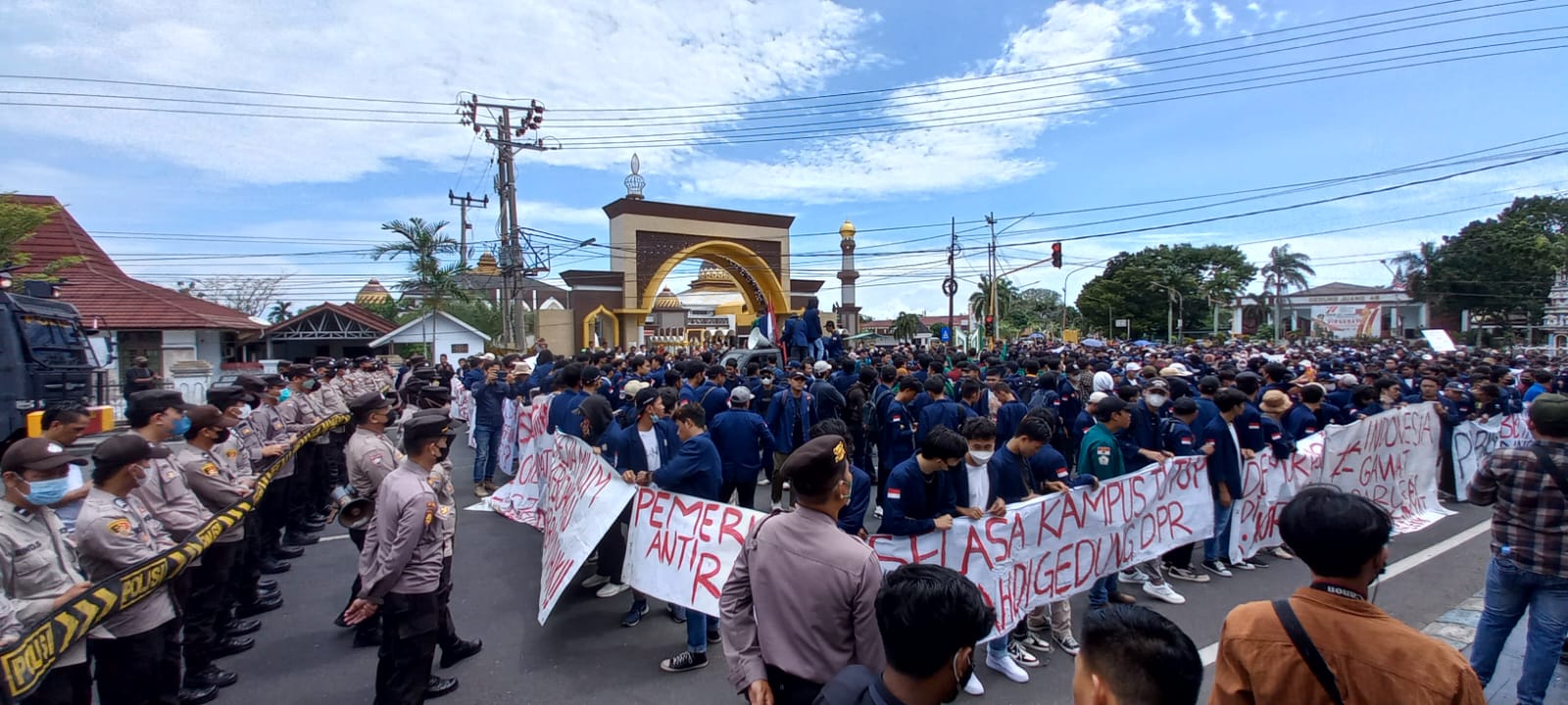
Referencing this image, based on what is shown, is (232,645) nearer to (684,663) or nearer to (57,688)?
(57,688)

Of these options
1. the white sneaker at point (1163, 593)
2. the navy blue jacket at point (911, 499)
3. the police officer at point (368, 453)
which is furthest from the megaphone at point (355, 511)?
the white sneaker at point (1163, 593)

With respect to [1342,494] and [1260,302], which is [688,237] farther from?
[1260,302]

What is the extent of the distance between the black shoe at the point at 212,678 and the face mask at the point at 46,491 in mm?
1788

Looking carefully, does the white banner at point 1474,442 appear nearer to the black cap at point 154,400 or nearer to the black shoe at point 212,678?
the black shoe at point 212,678

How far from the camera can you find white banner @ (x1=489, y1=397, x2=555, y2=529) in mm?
7883

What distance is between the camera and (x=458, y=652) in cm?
460

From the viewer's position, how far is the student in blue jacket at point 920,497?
159 inches

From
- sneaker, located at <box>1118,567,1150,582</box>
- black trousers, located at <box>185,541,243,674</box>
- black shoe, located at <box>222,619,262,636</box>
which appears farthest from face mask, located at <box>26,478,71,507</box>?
sneaker, located at <box>1118,567,1150,582</box>

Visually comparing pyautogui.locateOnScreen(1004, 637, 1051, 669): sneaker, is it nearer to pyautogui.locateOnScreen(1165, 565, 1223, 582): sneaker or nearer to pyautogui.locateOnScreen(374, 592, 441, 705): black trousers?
pyautogui.locateOnScreen(1165, 565, 1223, 582): sneaker

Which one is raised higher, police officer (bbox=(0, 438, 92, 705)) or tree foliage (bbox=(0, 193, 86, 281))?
tree foliage (bbox=(0, 193, 86, 281))

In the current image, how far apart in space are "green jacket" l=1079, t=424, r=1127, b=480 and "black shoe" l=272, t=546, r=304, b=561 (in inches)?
295

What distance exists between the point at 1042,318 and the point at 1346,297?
99.9ft

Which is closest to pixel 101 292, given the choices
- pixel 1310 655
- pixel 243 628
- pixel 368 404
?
pixel 243 628

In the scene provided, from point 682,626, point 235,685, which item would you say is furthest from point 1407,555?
point 235,685
